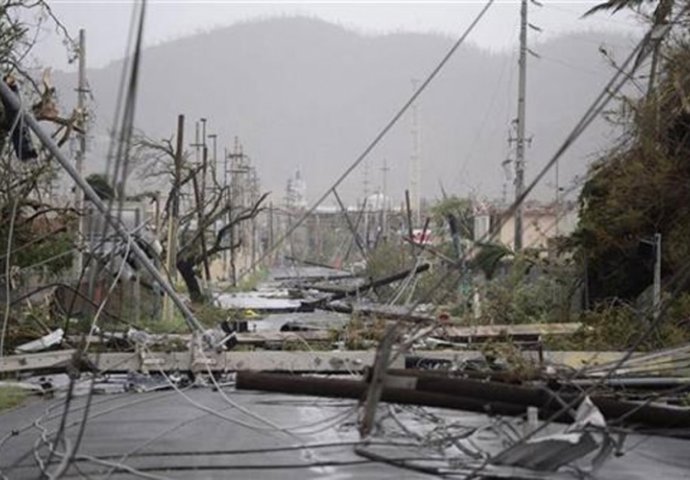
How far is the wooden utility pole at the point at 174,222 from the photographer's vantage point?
1783 cm

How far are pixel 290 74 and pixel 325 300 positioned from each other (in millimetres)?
50088

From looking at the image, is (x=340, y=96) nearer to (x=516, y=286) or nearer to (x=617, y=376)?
(x=516, y=286)

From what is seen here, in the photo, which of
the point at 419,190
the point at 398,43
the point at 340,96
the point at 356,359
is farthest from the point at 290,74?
the point at 356,359

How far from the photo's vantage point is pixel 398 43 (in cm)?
4269

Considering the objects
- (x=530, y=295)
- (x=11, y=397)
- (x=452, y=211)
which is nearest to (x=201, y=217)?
(x=452, y=211)

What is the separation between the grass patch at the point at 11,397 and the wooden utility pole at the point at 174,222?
483 cm

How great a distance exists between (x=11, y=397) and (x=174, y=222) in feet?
41.0

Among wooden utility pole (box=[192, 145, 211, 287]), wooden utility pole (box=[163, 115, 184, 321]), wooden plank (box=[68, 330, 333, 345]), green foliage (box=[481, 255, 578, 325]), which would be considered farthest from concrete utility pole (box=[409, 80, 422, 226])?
wooden plank (box=[68, 330, 333, 345])

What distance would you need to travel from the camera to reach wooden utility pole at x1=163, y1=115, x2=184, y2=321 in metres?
17.8

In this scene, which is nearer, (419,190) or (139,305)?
(139,305)

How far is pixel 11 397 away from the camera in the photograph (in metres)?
8.30

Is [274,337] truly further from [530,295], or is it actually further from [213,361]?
[530,295]

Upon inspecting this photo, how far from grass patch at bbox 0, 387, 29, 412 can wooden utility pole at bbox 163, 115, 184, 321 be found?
4.83 metres

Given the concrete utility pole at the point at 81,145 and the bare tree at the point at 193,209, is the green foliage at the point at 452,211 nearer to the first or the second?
the bare tree at the point at 193,209
